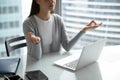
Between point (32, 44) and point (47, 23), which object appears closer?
point (32, 44)

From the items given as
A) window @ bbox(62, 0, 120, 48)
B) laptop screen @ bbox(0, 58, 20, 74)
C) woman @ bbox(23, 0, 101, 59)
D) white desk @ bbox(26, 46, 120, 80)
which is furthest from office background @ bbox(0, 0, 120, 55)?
laptop screen @ bbox(0, 58, 20, 74)

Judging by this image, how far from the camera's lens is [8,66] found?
4.17 feet

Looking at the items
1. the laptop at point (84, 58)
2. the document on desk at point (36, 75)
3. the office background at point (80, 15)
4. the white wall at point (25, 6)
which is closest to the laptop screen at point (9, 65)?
the document on desk at point (36, 75)

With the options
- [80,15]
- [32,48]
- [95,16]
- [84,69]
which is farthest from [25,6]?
[84,69]

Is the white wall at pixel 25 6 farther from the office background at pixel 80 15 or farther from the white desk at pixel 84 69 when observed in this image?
the white desk at pixel 84 69

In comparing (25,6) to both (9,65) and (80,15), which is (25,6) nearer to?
(80,15)

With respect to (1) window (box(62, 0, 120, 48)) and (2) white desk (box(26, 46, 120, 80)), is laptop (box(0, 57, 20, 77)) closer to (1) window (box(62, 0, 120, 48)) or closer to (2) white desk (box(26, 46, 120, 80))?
(2) white desk (box(26, 46, 120, 80))

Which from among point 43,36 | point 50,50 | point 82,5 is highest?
point 82,5

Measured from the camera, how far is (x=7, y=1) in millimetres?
2232

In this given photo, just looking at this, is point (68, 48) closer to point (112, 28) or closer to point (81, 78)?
point (81, 78)

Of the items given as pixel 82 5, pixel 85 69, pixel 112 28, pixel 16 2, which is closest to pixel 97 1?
pixel 82 5

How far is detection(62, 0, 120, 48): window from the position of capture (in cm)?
213

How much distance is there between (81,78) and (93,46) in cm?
21

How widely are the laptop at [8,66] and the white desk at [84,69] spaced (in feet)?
0.28
